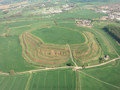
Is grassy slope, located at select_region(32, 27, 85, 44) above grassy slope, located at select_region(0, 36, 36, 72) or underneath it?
above

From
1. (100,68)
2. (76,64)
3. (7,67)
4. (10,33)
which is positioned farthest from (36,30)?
(100,68)

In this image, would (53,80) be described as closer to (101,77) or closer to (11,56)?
(101,77)

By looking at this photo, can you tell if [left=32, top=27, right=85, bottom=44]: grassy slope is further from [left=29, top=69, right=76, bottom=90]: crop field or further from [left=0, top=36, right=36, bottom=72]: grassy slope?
[left=29, top=69, right=76, bottom=90]: crop field

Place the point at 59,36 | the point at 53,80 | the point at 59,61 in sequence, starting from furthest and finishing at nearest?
the point at 59,36, the point at 59,61, the point at 53,80

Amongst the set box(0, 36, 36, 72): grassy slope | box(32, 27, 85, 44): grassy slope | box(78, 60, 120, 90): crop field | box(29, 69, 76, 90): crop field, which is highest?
box(32, 27, 85, 44): grassy slope

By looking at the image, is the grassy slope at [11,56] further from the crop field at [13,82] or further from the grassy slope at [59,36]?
the grassy slope at [59,36]

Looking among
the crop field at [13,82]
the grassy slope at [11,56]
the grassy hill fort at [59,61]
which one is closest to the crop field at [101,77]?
the grassy hill fort at [59,61]

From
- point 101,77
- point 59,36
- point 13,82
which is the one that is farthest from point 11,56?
point 101,77

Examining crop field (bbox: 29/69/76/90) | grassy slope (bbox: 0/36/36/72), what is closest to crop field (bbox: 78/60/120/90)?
crop field (bbox: 29/69/76/90)

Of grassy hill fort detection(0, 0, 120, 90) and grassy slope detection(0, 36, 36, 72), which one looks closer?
grassy hill fort detection(0, 0, 120, 90)
